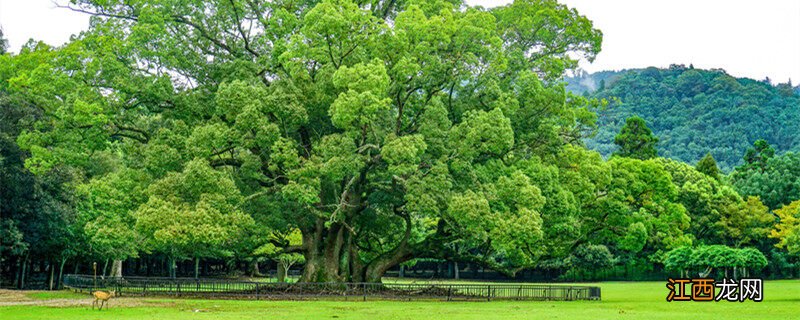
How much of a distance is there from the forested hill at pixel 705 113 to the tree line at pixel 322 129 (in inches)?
3461

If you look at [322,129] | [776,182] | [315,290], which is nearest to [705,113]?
[776,182]

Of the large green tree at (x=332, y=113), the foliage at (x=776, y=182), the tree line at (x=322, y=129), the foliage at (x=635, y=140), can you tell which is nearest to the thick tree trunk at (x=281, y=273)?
the tree line at (x=322, y=129)

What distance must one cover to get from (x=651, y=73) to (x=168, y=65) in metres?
131

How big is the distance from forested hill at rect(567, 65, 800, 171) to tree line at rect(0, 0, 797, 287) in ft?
288

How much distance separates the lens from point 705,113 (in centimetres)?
12938

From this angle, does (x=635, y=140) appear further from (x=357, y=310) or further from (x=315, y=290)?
(x=357, y=310)

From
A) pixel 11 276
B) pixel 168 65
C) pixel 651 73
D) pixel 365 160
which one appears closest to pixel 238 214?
pixel 365 160

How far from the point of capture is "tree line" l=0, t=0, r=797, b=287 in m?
29.9

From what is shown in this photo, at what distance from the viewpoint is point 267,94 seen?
30812mm

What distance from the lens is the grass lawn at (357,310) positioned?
22656 mm

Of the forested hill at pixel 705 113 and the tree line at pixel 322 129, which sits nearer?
the tree line at pixel 322 129

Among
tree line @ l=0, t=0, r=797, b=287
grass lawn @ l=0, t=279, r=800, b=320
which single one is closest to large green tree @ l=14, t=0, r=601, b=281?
tree line @ l=0, t=0, r=797, b=287

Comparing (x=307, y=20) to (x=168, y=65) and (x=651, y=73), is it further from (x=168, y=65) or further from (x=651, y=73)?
(x=651, y=73)

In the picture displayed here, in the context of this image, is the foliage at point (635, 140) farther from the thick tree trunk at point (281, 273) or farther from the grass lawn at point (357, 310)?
the grass lawn at point (357, 310)
